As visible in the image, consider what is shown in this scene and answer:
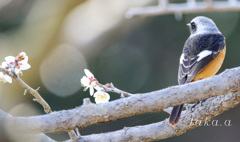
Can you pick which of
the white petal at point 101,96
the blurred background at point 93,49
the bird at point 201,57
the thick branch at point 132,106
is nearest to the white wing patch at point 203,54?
the bird at point 201,57

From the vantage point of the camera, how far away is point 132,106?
2617mm

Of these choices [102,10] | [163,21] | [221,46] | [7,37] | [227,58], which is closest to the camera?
[221,46]

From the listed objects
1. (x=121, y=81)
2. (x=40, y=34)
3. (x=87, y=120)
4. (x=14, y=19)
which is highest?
(x=14, y=19)

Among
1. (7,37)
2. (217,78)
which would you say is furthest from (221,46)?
(7,37)

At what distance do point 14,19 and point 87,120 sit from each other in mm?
6272

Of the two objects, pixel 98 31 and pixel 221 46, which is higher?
pixel 98 31

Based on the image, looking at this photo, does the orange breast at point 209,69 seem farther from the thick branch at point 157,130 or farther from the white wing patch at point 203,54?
the thick branch at point 157,130

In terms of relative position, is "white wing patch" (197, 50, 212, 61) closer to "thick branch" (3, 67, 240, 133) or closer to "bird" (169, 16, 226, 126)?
"bird" (169, 16, 226, 126)

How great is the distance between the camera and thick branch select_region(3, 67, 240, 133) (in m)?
2.58

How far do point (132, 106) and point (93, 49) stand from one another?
5726 mm

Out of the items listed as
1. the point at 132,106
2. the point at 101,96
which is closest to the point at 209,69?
the point at 101,96

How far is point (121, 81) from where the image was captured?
845 centimetres

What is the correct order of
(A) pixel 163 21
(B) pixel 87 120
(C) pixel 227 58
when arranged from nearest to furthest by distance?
(B) pixel 87 120
(C) pixel 227 58
(A) pixel 163 21

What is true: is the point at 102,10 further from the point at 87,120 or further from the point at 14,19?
the point at 87,120
